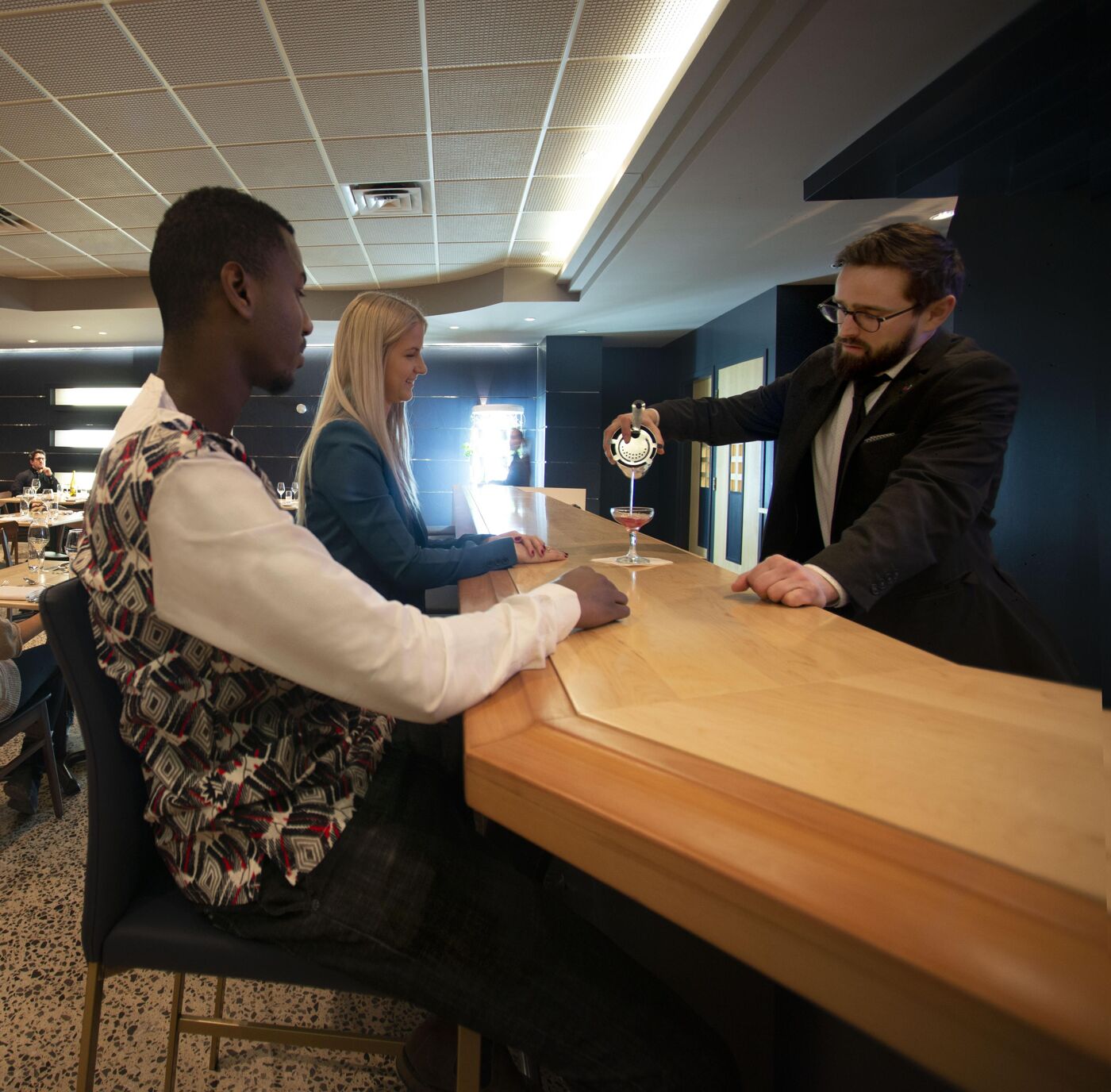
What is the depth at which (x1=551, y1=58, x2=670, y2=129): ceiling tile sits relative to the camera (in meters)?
3.47

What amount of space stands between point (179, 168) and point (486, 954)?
557 cm

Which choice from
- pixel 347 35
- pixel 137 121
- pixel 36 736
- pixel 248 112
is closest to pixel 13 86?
pixel 137 121

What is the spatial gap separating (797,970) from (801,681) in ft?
1.18

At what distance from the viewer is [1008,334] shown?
106cm

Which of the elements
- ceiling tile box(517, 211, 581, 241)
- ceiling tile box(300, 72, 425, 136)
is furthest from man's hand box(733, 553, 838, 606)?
ceiling tile box(517, 211, 581, 241)

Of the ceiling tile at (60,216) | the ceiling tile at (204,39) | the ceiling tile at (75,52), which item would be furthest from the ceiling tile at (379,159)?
the ceiling tile at (60,216)

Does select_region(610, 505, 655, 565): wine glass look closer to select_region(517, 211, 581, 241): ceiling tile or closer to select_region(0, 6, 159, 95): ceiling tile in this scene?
select_region(0, 6, 159, 95): ceiling tile

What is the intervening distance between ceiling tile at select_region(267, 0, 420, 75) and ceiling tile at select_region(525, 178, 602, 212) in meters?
1.75

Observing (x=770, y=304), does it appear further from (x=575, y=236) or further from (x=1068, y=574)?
(x=1068, y=574)

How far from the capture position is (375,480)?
156cm

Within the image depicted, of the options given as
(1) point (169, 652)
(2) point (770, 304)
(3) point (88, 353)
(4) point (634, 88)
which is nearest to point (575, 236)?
(2) point (770, 304)

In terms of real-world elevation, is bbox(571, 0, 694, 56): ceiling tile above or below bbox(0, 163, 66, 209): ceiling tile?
above

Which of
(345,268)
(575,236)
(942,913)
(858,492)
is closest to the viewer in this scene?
(942,913)

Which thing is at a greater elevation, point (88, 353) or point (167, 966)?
point (88, 353)
